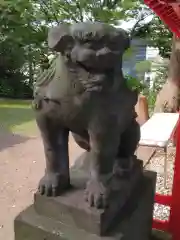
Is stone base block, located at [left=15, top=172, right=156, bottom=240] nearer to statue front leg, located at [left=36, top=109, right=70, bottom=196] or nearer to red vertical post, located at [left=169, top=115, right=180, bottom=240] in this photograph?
statue front leg, located at [left=36, top=109, right=70, bottom=196]

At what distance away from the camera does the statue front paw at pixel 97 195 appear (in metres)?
0.83

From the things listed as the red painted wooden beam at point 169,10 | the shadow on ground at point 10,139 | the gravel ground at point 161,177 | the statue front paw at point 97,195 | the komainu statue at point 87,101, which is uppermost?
the red painted wooden beam at point 169,10

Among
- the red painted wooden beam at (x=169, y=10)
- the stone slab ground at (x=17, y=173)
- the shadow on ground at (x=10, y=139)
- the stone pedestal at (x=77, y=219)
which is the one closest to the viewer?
the stone pedestal at (x=77, y=219)

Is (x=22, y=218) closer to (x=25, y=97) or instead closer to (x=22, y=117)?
(x=22, y=117)

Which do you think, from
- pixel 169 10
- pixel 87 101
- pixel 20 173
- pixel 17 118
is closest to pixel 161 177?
pixel 20 173

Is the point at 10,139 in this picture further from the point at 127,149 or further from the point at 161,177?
the point at 127,149

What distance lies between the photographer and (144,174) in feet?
3.79

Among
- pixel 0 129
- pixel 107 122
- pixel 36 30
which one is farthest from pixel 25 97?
pixel 107 122

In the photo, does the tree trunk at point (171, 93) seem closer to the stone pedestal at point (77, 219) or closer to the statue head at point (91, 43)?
the stone pedestal at point (77, 219)

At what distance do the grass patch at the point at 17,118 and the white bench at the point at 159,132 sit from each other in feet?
5.77

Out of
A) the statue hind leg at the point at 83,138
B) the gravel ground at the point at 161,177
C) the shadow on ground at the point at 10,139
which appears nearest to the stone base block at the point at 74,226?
the statue hind leg at the point at 83,138

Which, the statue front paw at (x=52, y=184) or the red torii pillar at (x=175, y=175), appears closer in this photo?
the statue front paw at (x=52, y=184)

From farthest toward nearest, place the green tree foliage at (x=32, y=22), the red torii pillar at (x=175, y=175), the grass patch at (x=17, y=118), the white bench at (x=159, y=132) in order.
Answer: the green tree foliage at (x=32, y=22) → the grass patch at (x=17, y=118) → the white bench at (x=159, y=132) → the red torii pillar at (x=175, y=175)

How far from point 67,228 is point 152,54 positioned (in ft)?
22.8
